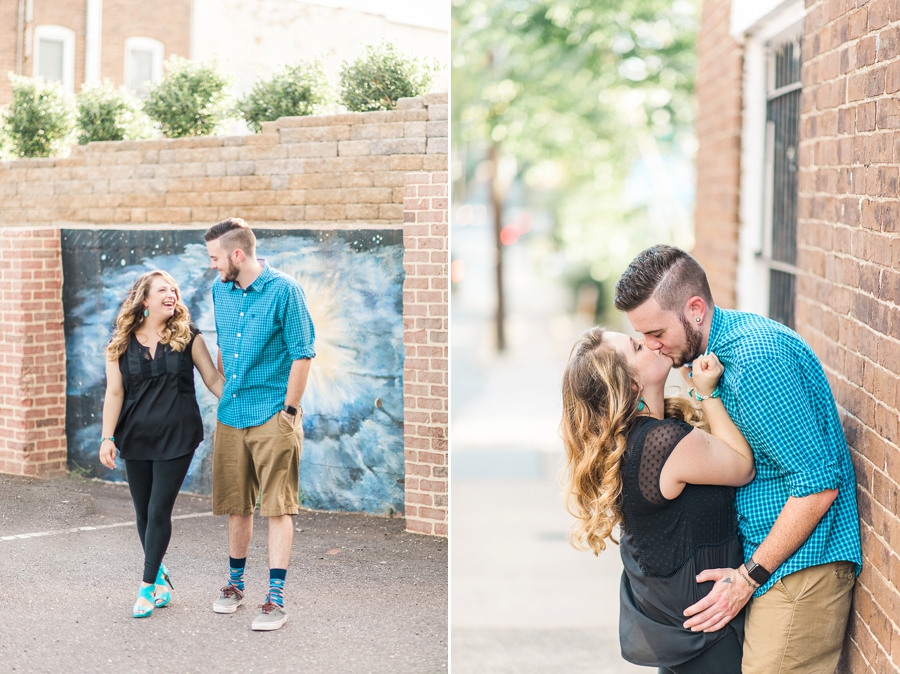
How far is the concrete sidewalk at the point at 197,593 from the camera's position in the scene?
10.0 feet

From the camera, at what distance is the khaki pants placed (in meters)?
2.86

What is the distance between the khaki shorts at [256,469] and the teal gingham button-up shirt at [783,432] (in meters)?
1.44

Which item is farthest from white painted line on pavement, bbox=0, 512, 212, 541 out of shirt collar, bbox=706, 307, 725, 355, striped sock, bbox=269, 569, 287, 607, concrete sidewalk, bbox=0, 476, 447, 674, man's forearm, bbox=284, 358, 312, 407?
shirt collar, bbox=706, 307, 725, 355

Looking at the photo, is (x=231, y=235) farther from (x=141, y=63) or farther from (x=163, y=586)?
(x=163, y=586)

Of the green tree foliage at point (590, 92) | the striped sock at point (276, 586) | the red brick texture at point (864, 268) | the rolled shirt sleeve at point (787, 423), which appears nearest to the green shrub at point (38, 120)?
the striped sock at point (276, 586)

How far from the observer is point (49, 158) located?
11.0 ft

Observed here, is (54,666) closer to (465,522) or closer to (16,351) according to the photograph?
(16,351)

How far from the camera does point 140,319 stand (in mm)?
3299

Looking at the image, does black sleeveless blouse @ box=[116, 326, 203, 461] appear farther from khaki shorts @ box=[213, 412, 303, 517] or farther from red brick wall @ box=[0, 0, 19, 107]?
red brick wall @ box=[0, 0, 19, 107]

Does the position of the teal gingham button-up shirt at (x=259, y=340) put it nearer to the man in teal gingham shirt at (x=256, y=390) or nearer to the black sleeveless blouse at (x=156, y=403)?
the man in teal gingham shirt at (x=256, y=390)

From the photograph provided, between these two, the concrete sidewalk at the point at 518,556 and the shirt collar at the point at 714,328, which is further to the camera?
the concrete sidewalk at the point at 518,556

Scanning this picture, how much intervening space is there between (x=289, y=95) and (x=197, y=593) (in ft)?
5.45

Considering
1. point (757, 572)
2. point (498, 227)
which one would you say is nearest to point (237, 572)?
point (757, 572)

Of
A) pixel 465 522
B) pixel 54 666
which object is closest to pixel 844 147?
pixel 54 666
